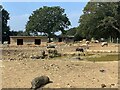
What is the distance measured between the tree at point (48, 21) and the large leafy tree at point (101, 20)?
1592 inches

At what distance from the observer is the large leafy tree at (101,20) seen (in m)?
69.2

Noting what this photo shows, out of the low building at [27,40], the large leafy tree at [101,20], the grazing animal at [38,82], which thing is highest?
the large leafy tree at [101,20]

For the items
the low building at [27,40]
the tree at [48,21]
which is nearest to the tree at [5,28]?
the tree at [48,21]

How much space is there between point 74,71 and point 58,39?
284 feet

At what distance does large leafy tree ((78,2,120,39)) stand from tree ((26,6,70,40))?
133ft

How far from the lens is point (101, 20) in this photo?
2793 inches

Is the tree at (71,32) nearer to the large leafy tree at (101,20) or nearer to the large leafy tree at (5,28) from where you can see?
the large leafy tree at (5,28)

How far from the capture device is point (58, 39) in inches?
4131

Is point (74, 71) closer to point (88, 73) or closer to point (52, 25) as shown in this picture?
point (88, 73)

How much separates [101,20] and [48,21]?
50302 millimetres

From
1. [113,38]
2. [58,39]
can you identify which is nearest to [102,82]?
[113,38]

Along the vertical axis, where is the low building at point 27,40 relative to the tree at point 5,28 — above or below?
below

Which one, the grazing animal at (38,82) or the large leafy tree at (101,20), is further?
the large leafy tree at (101,20)

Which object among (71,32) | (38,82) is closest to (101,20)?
(71,32)
